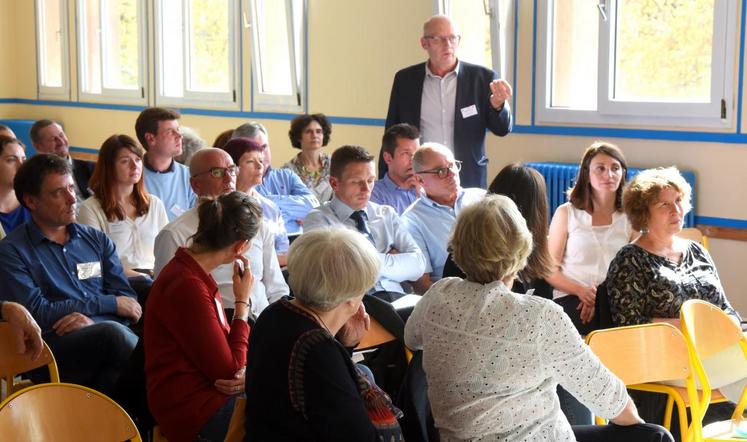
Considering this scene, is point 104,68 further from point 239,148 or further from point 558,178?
point 239,148

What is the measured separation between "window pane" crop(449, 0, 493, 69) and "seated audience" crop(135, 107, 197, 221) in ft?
8.27

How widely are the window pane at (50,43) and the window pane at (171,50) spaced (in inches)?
85.1

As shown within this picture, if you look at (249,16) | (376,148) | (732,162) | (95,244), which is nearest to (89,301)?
(95,244)

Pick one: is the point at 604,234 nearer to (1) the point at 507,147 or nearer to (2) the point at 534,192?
(2) the point at 534,192

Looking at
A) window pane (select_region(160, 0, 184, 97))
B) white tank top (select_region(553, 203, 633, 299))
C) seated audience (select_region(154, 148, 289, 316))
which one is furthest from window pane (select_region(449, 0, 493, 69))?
window pane (select_region(160, 0, 184, 97))

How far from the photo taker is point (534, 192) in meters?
3.88

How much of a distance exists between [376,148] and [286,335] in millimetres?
5535

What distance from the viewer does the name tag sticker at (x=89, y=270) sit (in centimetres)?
368

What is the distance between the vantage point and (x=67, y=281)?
143 inches

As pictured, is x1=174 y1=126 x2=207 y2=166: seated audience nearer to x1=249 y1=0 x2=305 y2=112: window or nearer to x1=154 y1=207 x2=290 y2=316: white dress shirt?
x1=249 y1=0 x2=305 y2=112: window

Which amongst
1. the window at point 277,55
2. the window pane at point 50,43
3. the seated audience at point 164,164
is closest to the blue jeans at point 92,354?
the seated audience at point 164,164

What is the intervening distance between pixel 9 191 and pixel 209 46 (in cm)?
506

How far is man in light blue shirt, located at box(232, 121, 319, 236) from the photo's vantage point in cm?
556

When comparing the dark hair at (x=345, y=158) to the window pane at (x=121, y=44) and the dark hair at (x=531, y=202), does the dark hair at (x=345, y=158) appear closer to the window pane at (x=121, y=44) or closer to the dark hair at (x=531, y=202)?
the dark hair at (x=531, y=202)
